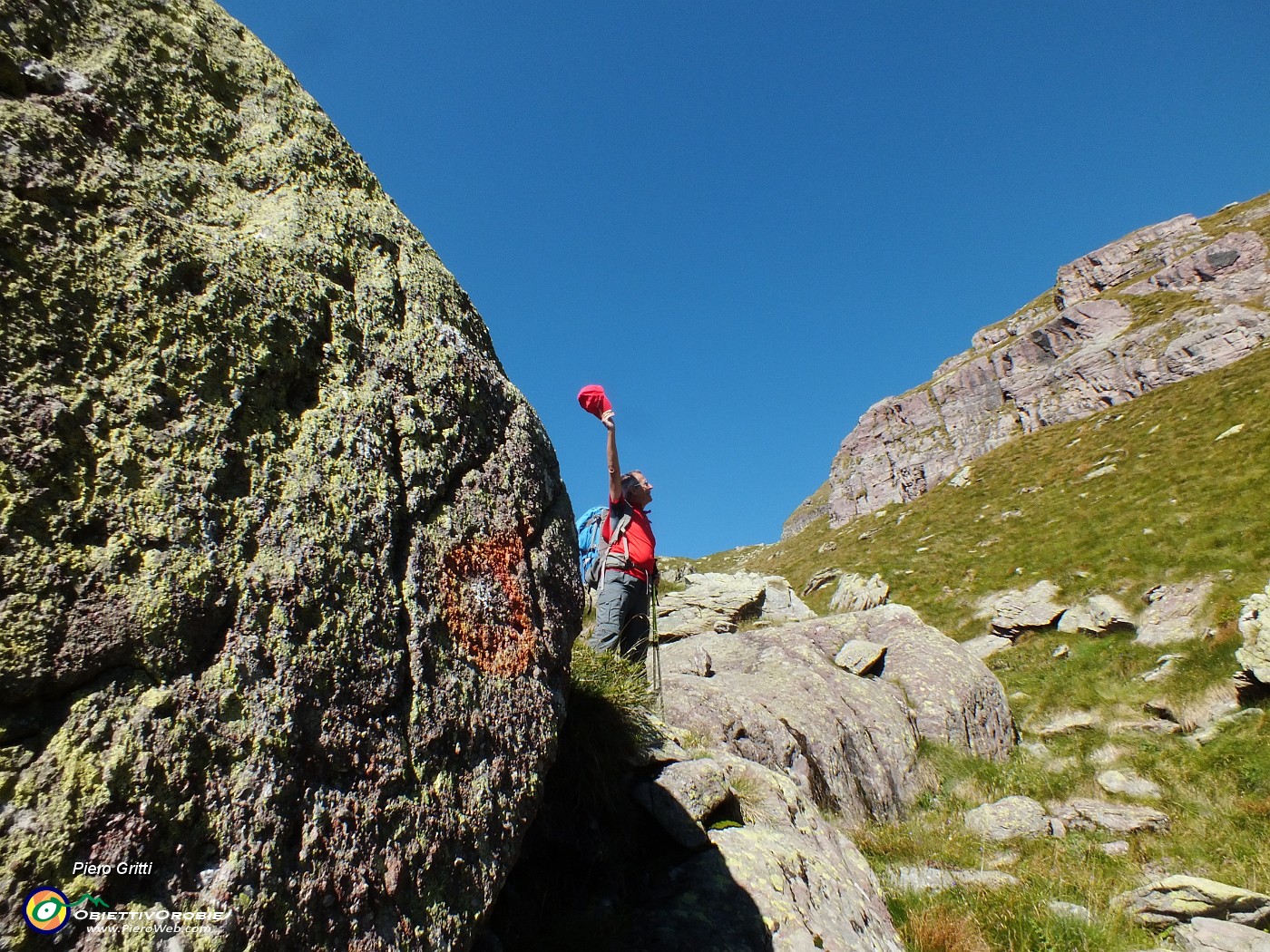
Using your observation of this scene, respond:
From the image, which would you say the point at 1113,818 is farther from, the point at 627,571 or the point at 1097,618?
the point at 1097,618

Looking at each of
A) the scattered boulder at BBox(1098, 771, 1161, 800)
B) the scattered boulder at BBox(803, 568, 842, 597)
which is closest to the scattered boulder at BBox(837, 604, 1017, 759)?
the scattered boulder at BBox(1098, 771, 1161, 800)

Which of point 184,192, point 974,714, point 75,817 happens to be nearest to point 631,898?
point 75,817

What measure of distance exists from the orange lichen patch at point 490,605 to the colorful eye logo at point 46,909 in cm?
157

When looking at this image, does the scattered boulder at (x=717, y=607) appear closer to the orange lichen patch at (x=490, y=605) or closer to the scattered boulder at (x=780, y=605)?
the scattered boulder at (x=780, y=605)

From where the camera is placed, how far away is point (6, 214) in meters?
2.29

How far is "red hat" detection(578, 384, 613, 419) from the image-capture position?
6.27 metres

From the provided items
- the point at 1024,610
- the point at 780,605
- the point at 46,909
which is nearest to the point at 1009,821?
the point at 46,909

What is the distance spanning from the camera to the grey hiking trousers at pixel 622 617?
7316 mm

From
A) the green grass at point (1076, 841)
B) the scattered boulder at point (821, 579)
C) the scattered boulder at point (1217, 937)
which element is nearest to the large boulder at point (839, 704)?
the green grass at point (1076, 841)

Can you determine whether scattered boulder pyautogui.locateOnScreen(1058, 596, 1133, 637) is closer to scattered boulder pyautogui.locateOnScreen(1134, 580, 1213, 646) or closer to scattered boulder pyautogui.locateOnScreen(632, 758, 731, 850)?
scattered boulder pyautogui.locateOnScreen(1134, 580, 1213, 646)

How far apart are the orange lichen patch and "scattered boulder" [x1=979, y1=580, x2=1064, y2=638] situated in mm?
23491

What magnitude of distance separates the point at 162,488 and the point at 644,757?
4.24 metres

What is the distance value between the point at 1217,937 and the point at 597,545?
692 centimetres

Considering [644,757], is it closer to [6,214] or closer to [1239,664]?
[6,214]
